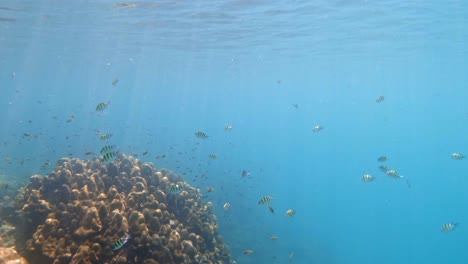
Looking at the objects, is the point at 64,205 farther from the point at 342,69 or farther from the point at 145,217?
the point at 342,69

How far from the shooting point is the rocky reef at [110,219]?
7.58m

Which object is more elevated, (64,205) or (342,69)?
(64,205)

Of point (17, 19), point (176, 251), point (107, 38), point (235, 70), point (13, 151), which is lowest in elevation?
point (13, 151)

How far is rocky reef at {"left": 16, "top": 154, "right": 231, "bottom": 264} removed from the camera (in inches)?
298

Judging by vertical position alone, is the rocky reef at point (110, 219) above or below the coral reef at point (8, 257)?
below

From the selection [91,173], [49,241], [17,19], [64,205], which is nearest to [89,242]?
[49,241]

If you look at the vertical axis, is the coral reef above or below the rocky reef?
above

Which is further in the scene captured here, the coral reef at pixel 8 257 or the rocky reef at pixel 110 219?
the rocky reef at pixel 110 219

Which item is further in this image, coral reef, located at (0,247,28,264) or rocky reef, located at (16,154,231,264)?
rocky reef, located at (16,154,231,264)

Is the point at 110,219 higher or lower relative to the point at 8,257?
lower

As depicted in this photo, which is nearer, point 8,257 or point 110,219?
point 8,257

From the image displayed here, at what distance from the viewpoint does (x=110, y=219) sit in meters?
8.17

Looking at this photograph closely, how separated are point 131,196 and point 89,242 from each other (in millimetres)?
1999

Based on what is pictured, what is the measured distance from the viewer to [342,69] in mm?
53750
